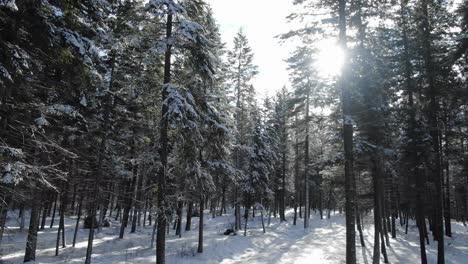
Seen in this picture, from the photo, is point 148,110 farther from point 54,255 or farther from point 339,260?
point 339,260

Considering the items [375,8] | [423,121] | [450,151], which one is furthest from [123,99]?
[450,151]

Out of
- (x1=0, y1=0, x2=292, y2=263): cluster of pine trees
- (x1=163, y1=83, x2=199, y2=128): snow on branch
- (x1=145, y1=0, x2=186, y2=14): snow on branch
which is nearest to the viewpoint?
(x1=0, y1=0, x2=292, y2=263): cluster of pine trees

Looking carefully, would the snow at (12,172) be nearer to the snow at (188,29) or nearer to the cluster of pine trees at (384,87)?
the snow at (188,29)

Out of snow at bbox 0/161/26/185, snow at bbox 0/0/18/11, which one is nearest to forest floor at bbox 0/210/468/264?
snow at bbox 0/161/26/185

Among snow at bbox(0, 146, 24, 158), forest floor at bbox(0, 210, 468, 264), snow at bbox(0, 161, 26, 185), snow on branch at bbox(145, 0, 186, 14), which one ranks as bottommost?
forest floor at bbox(0, 210, 468, 264)

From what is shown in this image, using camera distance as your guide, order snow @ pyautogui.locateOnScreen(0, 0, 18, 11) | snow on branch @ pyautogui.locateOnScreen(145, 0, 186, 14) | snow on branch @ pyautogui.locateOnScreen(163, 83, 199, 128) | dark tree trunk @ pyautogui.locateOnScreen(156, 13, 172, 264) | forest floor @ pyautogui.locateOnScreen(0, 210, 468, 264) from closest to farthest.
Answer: snow @ pyautogui.locateOnScreen(0, 0, 18, 11), snow on branch @ pyautogui.locateOnScreen(163, 83, 199, 128), snow on branch @ pyautogui.locateOnScreen(145, 0, 186, 14), dark tree trunk @ pyautogui.locateOnScreen(156, 13, 172, 264), forest floor @ pyautogui.locateOnScreen(0, 210, 468, 264)

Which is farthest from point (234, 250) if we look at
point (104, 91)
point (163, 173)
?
point (104, 91)

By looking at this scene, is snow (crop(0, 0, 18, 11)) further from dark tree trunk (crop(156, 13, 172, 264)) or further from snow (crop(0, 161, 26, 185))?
dark tree trunk (crop(156, 13, 172, 264))

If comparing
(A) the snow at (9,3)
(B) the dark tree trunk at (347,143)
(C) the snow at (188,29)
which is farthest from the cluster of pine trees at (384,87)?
(A) the snow at (9,3)

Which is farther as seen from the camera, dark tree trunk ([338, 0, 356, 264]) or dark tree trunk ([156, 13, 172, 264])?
dark tree trunk ([156, 13, 172, 264])

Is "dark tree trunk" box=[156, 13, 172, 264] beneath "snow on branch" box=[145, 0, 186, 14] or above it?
beneath

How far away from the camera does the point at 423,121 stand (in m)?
19.4

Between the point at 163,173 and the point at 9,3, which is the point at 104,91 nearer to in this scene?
the point at 163,173

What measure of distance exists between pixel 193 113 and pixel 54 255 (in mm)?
15492
